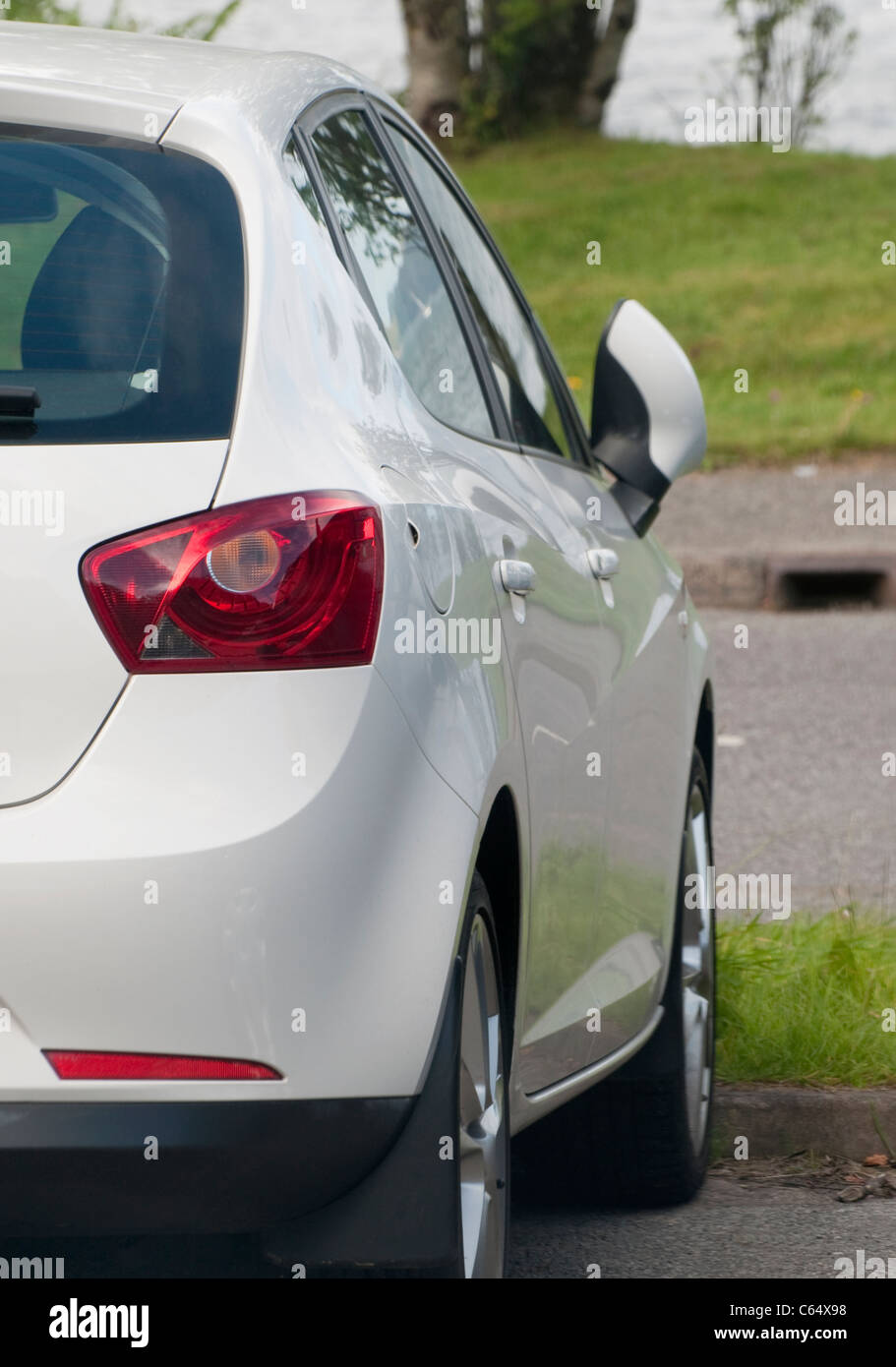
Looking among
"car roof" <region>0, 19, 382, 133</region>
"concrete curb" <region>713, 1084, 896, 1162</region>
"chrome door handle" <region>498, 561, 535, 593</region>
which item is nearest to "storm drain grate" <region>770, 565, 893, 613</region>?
"concrete curb" <region>713, 1084, 896, 1162</region>

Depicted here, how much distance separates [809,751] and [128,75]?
18.1ft

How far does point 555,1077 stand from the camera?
300cm

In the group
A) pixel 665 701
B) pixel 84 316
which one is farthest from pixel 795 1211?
pixel 84 316

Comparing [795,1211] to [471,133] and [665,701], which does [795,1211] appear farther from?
[471,133]

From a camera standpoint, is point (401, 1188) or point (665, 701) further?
point (665, 701)

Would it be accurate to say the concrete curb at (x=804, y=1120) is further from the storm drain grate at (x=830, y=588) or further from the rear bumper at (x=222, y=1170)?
the storm drain grate at (x=830, y=588)

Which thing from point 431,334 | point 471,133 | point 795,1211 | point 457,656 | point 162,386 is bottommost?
point 795,1211

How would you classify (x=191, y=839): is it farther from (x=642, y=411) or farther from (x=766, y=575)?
(x=766, y=575)

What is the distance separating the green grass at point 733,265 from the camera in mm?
15070

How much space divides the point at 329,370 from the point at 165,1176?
89cm

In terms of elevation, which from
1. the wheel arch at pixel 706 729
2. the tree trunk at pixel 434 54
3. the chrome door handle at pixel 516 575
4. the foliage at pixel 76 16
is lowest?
the wheel arch at pixel 706 729

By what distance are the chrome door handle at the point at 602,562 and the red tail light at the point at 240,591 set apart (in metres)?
1.17

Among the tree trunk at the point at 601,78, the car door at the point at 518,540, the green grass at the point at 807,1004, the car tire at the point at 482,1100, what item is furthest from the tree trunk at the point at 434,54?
the car tire at the point at 482,1100
